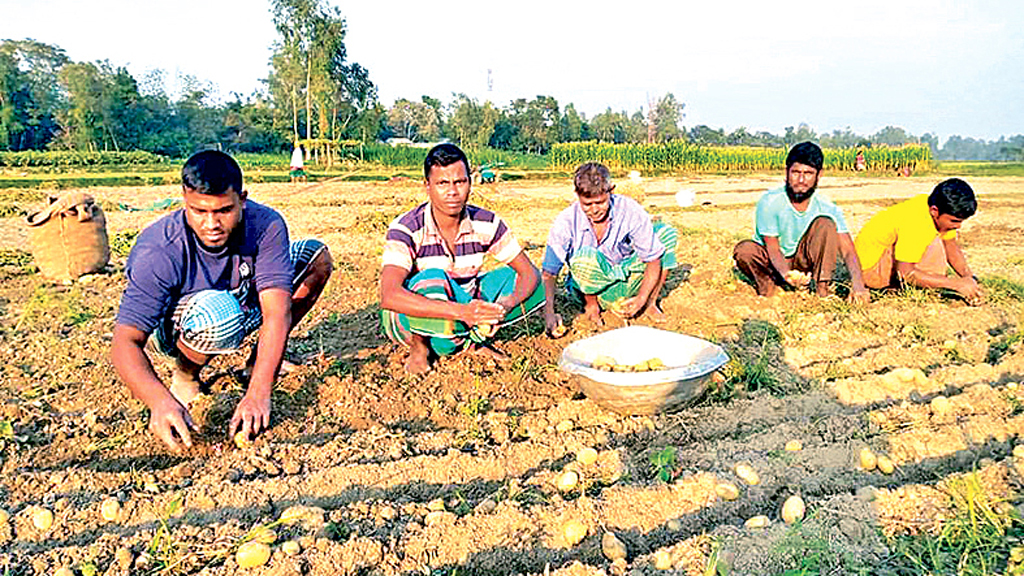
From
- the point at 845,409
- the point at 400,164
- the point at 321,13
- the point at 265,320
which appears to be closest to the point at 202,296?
the point at 265,320

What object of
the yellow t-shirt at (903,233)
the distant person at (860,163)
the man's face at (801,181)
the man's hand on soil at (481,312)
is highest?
the man's face at (801,181)

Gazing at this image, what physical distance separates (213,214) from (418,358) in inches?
51.5

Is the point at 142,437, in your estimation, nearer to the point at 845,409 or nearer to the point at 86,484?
the point at 86,484

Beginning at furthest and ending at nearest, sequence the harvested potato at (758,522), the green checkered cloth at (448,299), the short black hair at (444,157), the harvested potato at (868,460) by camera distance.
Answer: the green checkered cloth at (448,299), the short black hair at (444,157), the harvested potato at (868,460), the harvested potato at (758,522)

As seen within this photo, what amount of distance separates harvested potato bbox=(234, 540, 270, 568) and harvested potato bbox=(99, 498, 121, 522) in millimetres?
519

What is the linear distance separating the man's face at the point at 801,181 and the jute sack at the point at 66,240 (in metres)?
5.19

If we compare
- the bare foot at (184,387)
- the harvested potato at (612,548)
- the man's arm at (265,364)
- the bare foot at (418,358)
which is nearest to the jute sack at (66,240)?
the bare foot at (184,387)

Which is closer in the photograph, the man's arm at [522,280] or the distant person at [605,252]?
the man's arm at [522,280]

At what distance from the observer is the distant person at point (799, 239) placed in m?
4.68

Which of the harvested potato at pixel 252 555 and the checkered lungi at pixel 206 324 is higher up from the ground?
the checkered lungi at pixel 206 324

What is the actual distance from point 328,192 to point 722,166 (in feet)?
73.4

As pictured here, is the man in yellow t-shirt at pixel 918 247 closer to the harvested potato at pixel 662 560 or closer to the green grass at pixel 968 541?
the green grass at pixel 968 541

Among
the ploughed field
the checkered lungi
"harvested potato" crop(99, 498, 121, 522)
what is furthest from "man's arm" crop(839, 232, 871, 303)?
"harvested potato" crop(99, 498, 121, 522)

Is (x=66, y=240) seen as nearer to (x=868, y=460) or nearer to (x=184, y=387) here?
(x=184, y=387)
